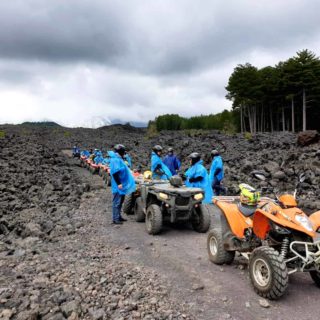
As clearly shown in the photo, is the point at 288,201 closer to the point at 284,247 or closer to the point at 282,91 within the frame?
the point at 284,247

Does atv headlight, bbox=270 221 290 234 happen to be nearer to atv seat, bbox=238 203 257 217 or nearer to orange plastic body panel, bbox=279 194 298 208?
orange plastic body panel, bbox=279 194 298 208

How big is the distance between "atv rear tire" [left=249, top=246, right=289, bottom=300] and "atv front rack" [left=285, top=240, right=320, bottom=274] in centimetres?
21

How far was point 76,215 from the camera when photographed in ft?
35.5

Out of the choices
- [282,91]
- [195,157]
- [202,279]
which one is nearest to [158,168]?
[195,157]

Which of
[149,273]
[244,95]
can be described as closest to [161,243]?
[149,273]

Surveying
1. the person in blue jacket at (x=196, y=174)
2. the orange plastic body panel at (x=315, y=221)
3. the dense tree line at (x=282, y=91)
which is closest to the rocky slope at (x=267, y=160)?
the person in blue jacket at (x=196, y=174)

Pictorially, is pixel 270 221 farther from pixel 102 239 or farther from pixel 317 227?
pixel 102 239

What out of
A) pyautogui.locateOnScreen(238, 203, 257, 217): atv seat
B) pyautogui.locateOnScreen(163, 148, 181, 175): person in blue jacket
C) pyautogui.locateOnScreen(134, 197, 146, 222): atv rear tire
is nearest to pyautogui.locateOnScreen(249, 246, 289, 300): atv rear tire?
pyautogui.locateOnScreen(238, 203, 257, 217): atv seat

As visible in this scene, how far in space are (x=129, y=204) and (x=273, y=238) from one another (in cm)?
597

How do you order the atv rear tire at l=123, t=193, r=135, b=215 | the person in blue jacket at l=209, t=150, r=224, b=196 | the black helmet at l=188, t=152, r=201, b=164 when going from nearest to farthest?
1. the black helmet at l=188, t=152, r=201, b=164
2. the atv rear tire at l=123, t=193, r=135, b=215
3. the person in blue jacket at l=209, t=150, r=224, b=196

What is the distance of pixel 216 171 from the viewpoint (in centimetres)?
1236

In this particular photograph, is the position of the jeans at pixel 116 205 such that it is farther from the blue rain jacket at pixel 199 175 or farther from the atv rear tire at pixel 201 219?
the blue rain jacket at pixel 199 175

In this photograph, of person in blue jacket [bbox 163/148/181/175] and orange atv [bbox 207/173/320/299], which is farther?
person in blue jacket [bbox 163/148/181/175]

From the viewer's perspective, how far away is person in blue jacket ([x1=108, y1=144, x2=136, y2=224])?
9.67m
